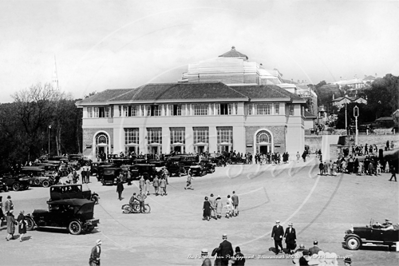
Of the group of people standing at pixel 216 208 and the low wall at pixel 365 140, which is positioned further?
the low wall at pixel 365 140

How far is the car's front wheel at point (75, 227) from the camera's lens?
60.2ft

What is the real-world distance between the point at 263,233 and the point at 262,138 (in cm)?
3763

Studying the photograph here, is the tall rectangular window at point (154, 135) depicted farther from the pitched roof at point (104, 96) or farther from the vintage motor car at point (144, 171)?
the vintage motor car at point (144, 171)

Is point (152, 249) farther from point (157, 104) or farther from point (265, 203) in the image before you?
point (157, 104)

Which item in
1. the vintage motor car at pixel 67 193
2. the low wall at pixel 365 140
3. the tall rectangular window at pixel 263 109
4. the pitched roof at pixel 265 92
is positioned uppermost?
the pitched roof at pixel 265 92

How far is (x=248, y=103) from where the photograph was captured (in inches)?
2183

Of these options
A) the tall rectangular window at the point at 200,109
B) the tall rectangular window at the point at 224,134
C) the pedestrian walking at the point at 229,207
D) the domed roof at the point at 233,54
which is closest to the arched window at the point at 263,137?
the tall rectangular window at the point at 224,134

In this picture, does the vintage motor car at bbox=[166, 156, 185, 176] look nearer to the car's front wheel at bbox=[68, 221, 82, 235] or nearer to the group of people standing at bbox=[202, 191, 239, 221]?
the group of people standing at bbox=[202, 191, 239, 221]

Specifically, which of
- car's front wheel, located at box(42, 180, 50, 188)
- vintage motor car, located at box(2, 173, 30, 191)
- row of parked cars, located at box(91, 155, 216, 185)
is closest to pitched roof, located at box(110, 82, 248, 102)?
row of parked cars, located at box(91, 155, 216, 185)

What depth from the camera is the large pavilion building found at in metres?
54.8


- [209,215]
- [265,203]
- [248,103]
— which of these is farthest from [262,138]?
[209,215]

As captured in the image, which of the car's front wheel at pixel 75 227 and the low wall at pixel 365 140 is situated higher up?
the low wall at pixel 365 140

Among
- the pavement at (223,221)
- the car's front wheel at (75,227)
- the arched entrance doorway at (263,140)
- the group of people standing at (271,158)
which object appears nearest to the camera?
the pavement at (223,221)

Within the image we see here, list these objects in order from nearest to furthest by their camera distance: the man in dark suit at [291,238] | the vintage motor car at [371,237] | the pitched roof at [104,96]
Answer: the man in dark suit at [291,238] → the vintage motor car at [371,237] → the pitched roof at [104,96]
